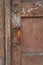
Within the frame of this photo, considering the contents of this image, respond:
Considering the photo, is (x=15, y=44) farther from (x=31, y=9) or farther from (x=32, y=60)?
(x=31, y=9)

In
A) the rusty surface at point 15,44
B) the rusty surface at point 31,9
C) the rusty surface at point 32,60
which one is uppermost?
the rusty surface at point 31,9

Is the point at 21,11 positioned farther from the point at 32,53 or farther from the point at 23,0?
the point at 32,53

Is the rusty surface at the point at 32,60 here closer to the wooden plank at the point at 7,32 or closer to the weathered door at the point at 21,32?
the weathered door at the point at 21,32

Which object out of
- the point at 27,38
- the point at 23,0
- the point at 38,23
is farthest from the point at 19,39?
the point at 23,0

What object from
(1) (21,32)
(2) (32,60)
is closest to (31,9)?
(1) (21,32)

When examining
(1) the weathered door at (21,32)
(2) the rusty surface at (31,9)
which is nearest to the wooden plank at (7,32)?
(1) the weathered door at (21,32)

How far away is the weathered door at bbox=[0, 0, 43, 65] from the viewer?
157 centimetres

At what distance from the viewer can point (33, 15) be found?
157 cm

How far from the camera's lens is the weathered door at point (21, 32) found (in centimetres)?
157

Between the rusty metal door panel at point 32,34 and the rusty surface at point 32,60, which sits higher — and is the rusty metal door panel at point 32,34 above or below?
above

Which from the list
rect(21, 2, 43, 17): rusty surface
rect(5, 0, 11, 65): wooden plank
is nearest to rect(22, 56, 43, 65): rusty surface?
rect(5, 0, 11, 65): wooden plank

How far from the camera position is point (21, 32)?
1586 mm

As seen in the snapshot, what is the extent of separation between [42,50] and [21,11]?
355mm

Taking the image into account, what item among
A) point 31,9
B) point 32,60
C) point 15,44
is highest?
point 31,9
